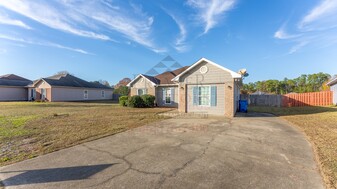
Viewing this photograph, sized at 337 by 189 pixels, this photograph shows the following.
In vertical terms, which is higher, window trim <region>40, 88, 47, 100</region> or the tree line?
the tree line

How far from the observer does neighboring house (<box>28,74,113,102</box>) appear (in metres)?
25.3

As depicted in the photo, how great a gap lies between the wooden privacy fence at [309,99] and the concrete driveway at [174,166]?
56.9 feet

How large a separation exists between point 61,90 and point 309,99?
117 feet

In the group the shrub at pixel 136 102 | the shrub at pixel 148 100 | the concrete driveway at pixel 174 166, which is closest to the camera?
the concrete driveway at pixel 174 166

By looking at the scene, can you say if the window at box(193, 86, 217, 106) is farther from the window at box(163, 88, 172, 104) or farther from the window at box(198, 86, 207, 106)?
A: the window at box(163, 88, 172, 104)

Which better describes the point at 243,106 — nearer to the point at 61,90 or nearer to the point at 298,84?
the point at 61,90

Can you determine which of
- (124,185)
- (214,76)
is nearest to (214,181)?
(124,185)

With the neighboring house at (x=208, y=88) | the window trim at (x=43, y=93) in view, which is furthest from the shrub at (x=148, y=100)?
the window trim at (x=43, y=93)

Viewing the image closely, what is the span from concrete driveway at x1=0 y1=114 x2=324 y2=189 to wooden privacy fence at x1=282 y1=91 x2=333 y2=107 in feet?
56.9

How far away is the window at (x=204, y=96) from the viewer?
11.9 m

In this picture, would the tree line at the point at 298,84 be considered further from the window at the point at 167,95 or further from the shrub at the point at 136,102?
the shrub at the point at 136,102

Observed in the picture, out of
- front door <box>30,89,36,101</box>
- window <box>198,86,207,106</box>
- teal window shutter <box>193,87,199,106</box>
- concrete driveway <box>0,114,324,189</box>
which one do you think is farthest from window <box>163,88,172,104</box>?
front door <box>30,89,36,101</box>

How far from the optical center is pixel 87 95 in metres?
31.0

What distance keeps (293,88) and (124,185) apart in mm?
51522
